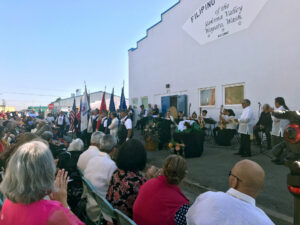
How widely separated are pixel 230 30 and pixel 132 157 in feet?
31.6

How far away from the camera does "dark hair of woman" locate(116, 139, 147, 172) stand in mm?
2719

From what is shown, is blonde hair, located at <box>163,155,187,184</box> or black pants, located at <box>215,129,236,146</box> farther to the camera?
black pants, located at <box>215,129,236,146</box>

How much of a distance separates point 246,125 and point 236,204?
6.11 meters

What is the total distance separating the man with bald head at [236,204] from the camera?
1.62m

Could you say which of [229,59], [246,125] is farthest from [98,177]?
[229,59]

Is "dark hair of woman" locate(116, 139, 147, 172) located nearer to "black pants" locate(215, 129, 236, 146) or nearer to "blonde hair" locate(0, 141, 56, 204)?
"blonde hair" locate(0, 141, 56, 204)

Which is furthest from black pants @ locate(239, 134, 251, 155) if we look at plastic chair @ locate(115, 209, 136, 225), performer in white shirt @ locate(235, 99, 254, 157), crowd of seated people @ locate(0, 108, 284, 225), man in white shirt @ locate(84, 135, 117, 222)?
plastic chair @ locate(115, 209, 136, 225)

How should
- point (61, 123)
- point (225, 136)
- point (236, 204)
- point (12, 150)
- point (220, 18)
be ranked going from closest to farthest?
point (236, 204)
point (12, 150)
point (225, 136)
point (220, 18)
point (61, 123)

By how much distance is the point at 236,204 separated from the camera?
1.67 metres

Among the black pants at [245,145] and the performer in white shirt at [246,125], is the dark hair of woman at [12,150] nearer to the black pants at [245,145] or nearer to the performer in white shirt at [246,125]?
the performer in white shirt at [246,125]

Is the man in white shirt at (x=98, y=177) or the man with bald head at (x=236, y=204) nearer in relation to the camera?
the man with bald head at (x=236, y=204)

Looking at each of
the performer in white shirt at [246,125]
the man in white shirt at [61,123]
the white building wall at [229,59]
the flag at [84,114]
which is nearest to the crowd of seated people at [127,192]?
the performer in white shirt at [246,125]

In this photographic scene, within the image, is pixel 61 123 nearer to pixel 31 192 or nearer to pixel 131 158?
pixel 131 158

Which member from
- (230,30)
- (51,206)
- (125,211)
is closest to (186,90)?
(230,30)
